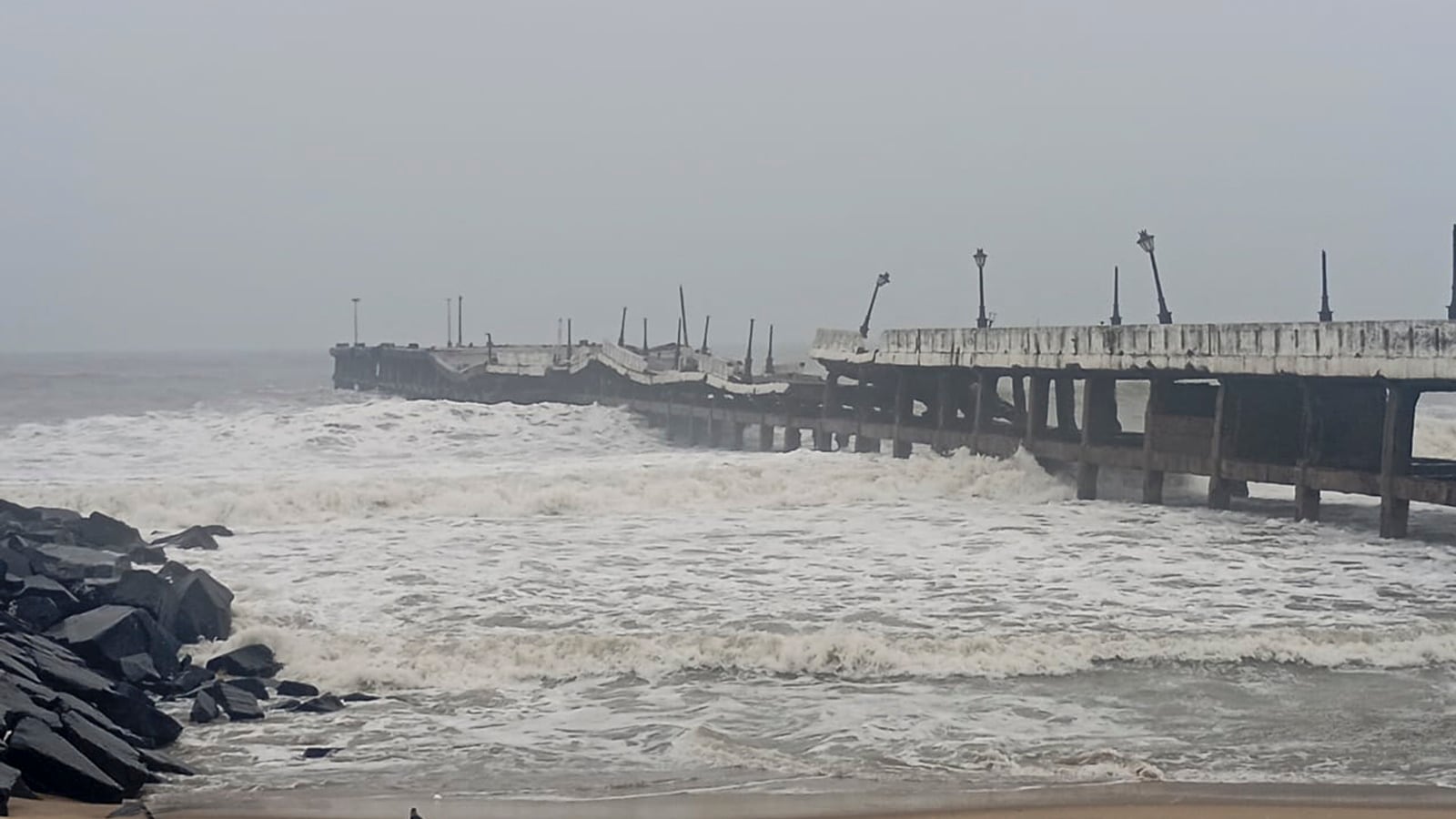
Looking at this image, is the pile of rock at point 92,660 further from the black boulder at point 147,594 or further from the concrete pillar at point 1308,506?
the concrete pillar at point 1308,506

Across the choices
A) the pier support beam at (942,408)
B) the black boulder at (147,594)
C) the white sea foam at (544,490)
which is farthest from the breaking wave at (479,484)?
the black boulder at (147,594)

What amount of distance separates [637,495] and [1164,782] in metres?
16.2

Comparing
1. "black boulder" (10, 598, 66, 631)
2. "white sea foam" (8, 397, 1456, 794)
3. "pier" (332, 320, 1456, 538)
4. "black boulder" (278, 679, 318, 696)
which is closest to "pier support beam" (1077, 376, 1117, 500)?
"pier" (332, 320, 1456, 538)

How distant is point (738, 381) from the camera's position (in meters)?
42.0

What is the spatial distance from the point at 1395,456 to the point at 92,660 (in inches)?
620

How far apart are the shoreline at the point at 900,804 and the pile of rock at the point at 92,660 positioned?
0.40 meters

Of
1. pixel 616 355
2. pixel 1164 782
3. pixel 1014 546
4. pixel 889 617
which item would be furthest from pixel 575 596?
pixel 616 355

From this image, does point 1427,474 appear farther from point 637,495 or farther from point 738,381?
point 738,381

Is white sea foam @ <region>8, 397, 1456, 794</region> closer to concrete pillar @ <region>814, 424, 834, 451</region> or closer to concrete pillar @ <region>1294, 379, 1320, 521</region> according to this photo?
concrete pillar @ <region>1294, 379, 1320, 521</region>

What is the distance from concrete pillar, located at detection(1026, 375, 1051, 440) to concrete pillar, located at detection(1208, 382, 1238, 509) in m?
4.76

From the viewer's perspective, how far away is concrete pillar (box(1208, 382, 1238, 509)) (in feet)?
76.9

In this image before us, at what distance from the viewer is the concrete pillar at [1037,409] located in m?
28.2

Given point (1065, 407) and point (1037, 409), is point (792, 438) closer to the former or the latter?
point (1065, 407)

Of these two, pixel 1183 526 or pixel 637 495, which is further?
pixel 637 495
